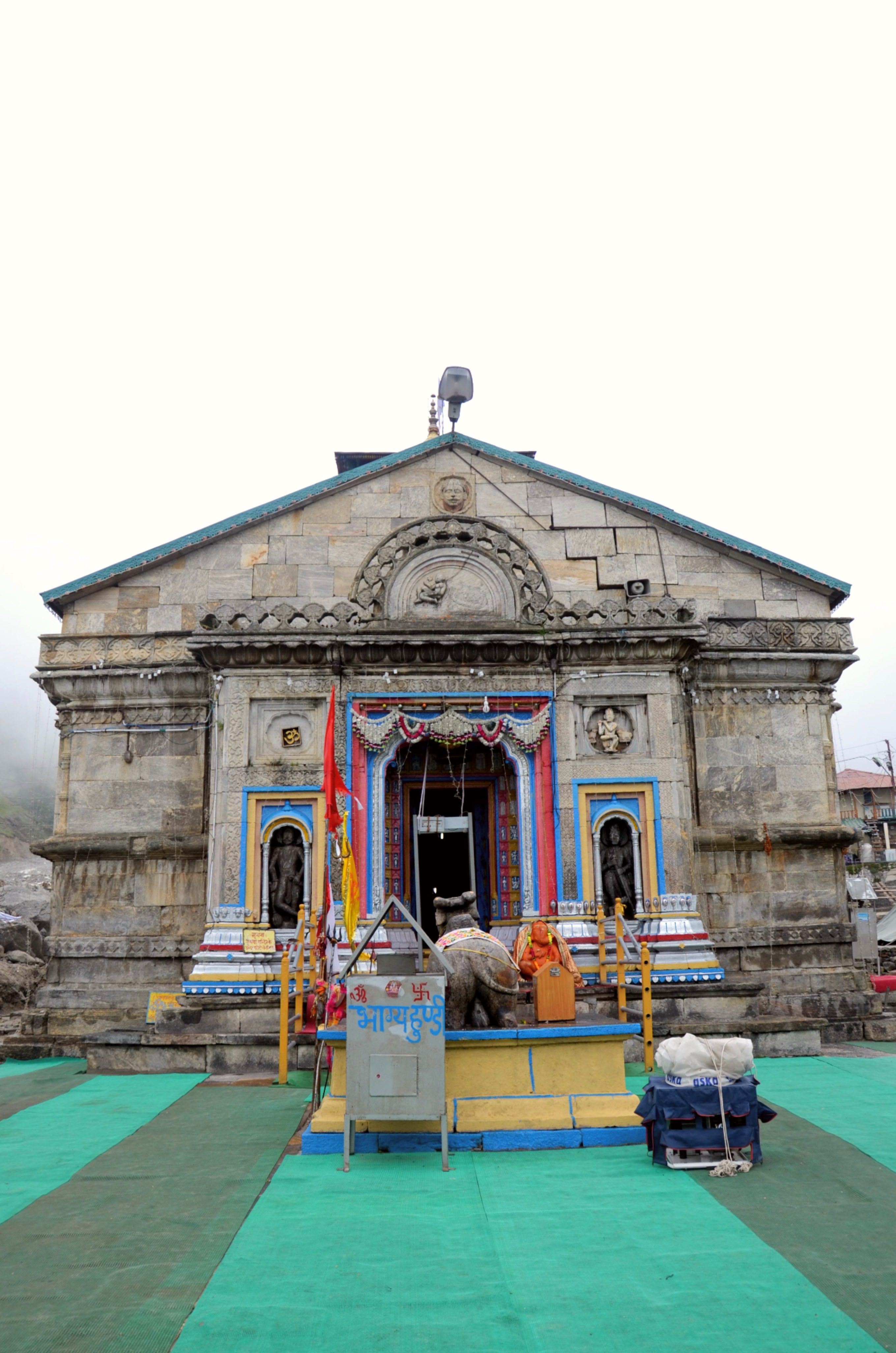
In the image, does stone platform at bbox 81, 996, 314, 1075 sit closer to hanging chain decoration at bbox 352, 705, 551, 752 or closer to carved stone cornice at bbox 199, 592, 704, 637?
hanging chain decoration at bbox 352, 705, 551, 752

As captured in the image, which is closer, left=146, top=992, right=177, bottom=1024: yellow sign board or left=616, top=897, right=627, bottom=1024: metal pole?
left=616, top=897, right=627, bottom=1024: metal pole

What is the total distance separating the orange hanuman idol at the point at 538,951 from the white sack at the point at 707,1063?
99.7 inches

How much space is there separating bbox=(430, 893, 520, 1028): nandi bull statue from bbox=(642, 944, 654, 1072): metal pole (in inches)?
123

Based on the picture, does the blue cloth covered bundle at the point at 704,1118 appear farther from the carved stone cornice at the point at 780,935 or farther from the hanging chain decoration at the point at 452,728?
the carved stone cornice at the point at 780,935

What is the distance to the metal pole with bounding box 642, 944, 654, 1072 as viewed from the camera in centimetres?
1266

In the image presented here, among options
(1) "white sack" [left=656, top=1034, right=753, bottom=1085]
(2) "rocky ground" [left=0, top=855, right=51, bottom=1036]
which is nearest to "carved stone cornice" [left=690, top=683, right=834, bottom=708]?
(1) "white sack" [left=656, top=1034, right=753, bottom=1085]

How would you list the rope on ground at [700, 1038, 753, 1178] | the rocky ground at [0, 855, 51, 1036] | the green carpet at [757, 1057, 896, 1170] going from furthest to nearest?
the rocky ground at [0, 855, 51, 1036], the green carpet at [757, 1057, 896, 1170], the rope on ground at [700, 1038, 753, 1178]

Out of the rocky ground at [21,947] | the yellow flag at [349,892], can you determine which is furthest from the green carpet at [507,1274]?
the rocky ground at [21,947]

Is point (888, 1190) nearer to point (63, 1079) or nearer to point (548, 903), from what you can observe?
point (548, 903)

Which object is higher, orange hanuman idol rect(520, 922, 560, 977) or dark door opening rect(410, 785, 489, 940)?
dark door opening rect(410, 785, 489, 940)

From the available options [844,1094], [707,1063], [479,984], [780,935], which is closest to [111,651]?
[479,984]

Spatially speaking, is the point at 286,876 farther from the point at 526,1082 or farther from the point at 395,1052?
the point at 395,1052

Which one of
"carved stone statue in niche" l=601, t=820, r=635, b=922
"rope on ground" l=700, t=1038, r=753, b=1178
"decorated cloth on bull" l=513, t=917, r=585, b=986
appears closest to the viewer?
"rope on ground" l=700, t=1038, r=753, b=1178

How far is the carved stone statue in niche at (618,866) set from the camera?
16.1 metres
